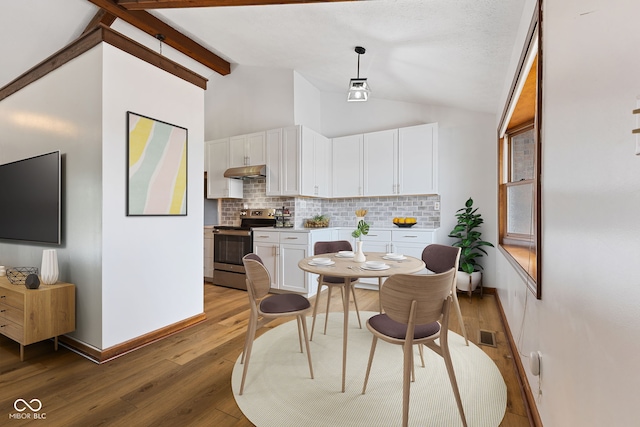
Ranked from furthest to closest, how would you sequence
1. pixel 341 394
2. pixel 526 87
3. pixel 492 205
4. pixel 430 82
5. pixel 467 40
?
1. pixel 492 205
2. pixel 430 82
3. pixel 467 40
4. pixel 526 87
5. pixel 341 394

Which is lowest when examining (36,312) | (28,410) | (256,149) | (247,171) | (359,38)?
(28,410)

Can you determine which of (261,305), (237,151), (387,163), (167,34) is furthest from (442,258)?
(167,34)

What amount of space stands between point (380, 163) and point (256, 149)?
6.50 feet

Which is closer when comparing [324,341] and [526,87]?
[526,87]

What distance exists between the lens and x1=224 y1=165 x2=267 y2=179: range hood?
454 cm

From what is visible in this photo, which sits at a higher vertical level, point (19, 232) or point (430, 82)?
point (430, 82)

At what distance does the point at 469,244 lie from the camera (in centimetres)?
396

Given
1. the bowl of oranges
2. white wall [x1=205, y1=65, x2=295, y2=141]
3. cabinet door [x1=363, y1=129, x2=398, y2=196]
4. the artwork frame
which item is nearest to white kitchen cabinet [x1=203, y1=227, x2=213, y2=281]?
white wall [x1=205, y1=65, x2=295, y2=141]

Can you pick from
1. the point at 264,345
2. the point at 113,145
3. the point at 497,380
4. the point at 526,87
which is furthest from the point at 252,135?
the point at 497,380

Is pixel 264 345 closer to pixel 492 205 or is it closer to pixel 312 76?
pixel 492 205

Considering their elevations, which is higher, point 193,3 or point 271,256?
point 193,3

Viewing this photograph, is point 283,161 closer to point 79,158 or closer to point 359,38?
point 359,38

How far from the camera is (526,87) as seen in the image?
2.21 m

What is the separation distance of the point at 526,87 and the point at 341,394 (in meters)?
2.54
